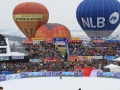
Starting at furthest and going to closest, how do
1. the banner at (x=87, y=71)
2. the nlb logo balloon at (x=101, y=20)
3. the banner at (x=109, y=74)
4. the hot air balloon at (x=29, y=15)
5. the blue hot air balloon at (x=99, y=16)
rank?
1. the hot air balloon at (x=29, y=15)
2. the nlb logo balloon at (x=101, y=20)
3. the blue hot air balloon at (x=99, y=16)
4. the banner at (x=87, y=71)
5. the banner at (x=109, y=74)

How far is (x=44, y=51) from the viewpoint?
50.7 meters

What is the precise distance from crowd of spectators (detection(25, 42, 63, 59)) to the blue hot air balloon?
30.4 feet

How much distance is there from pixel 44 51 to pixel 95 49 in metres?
8.59

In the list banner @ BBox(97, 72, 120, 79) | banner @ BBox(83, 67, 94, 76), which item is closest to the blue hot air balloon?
banner @ BBox(83, 67, 94, 76)

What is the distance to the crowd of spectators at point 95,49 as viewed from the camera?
51.2 m

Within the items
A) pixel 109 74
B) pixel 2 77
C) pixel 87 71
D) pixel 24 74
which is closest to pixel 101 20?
pixel 87 71

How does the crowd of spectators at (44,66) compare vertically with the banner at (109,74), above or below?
above

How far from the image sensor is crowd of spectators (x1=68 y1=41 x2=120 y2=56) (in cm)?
A: 5119

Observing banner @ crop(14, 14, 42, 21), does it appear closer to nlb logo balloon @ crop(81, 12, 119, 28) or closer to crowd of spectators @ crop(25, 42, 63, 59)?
nlb logo balloon @ crop(81, 12, 119, 28)

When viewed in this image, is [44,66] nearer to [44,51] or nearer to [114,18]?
[44,51]

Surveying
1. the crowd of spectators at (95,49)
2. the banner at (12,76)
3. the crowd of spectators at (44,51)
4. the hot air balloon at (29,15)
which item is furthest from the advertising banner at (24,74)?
the hot air balloon at (29,15)

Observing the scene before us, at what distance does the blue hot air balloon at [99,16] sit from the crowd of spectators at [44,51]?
928 centimetres

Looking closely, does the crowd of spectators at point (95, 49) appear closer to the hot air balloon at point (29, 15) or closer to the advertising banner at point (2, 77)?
the hot air balloon at point (29, 15)
